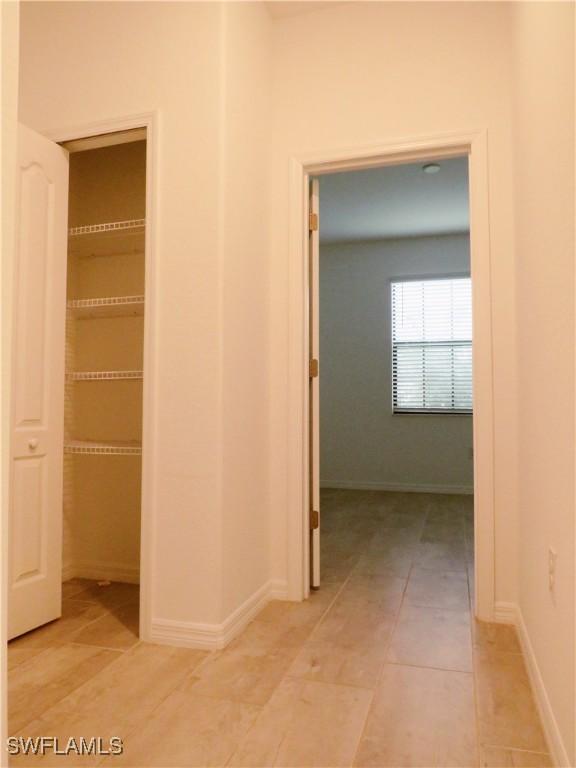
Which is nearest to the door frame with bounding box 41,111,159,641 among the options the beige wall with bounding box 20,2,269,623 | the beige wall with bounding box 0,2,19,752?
→ the beige wall with bounding box 20,2,269,623

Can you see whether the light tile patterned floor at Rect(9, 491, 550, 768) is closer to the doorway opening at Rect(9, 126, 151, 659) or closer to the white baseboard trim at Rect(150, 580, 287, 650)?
the white baseboard trim at Rect(150, 580, 287, 650)

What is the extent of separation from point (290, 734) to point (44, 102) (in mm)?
2789

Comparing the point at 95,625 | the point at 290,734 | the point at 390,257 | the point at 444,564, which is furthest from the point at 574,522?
the point at 390,257

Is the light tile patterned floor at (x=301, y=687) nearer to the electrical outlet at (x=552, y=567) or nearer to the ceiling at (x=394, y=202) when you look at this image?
the electrical outlet at (x=552, y=567)

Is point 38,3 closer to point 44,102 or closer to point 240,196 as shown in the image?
point 44,102

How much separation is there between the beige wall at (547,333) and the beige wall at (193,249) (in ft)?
3.82

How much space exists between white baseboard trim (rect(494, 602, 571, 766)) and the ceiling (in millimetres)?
3080

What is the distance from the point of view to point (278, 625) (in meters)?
2.50

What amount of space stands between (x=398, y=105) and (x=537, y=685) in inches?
A: 99.2

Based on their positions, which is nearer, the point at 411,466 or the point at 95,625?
the point at 95,625

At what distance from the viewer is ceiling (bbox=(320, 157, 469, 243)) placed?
478cm

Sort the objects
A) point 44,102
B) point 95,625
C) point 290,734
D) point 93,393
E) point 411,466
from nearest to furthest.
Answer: point 290,734, point 95,625, point 44,102, point 93,393, point 411,466

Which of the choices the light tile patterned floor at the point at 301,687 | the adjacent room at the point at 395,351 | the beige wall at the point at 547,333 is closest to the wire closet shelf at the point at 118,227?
the beige wall at the point at 547,333

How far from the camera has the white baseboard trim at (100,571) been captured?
10.5 ft
